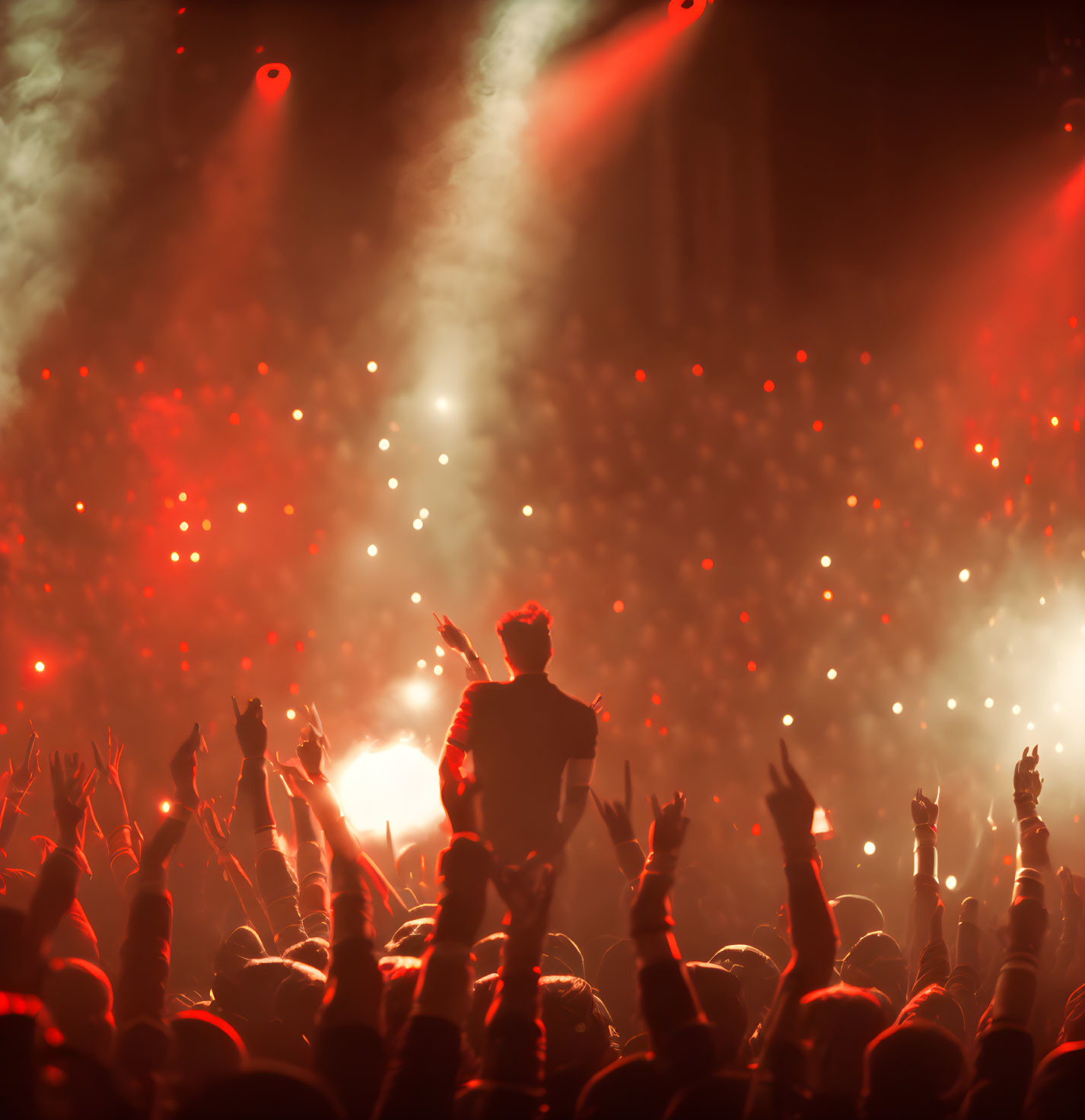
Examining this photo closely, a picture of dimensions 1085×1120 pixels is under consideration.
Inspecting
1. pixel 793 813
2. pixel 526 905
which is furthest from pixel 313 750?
pixel 793 813

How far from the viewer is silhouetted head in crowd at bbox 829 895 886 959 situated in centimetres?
373

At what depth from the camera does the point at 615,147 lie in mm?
7844

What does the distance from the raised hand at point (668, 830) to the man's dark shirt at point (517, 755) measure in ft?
3.17

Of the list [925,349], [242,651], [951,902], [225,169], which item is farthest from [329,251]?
[951,902]

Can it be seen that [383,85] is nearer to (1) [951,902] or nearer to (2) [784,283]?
(2) [784,283]

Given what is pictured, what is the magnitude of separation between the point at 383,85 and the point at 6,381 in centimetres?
390

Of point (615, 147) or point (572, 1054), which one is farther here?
point (615, 147)

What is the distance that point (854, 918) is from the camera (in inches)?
148

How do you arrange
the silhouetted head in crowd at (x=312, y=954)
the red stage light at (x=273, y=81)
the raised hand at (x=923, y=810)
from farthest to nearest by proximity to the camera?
the red stage light at (x=273, y=81), the raised hand at (x=923, y=810), the silhouetted head in crowd at (x=312, y=954)

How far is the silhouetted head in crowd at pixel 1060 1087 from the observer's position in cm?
156

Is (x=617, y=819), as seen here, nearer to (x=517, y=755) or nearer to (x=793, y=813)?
(x=793, y=813)

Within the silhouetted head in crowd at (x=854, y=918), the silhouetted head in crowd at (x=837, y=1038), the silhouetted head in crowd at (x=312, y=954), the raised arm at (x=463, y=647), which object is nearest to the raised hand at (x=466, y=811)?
the silhouetted head in crowd at (x=312, y=954)

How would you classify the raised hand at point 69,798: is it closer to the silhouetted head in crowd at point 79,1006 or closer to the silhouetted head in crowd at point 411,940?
the silhouetted head in crowd at point 79,1006

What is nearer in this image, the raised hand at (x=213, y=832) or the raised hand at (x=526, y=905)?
the raised hand at (x=526, y=905)
